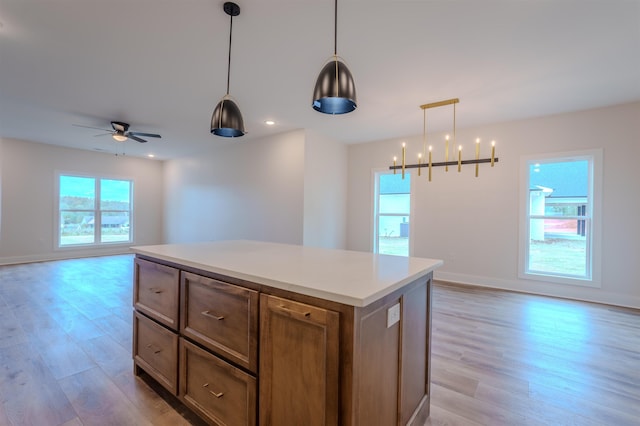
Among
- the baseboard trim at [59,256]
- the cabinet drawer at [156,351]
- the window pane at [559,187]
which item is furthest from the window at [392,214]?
the baseboard trim at [59,256]

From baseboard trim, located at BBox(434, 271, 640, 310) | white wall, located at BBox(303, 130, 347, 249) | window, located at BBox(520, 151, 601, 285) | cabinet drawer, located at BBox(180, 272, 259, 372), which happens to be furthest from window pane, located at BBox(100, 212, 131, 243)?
window, located at BBox(520, 151, 601, 285)

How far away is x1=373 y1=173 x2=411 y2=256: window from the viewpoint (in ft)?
18.5

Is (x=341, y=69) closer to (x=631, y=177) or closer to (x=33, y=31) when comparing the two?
(x=33, y=31)

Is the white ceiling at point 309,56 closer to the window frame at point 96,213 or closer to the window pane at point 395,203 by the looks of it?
the window pane at point 395,203

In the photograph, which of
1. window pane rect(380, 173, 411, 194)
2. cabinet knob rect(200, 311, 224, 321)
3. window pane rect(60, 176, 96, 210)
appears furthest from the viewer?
window pane rect(60, 176, 96, 210)

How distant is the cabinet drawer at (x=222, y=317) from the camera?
4.45 feet

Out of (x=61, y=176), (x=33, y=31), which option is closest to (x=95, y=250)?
(x=61, y=176)

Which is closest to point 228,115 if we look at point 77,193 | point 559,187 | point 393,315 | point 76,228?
point 393,315

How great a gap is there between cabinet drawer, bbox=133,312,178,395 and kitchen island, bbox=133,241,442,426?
0.04 feet

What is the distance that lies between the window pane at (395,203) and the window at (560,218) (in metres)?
1.88

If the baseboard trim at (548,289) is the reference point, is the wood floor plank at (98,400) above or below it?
below

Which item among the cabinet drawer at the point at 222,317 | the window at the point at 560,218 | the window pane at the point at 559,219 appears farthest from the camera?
the window pane at the point at 559,219

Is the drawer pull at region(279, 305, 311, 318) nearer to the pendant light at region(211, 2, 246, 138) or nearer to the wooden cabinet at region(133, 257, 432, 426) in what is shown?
the wooden cabinet at region(133, 257, 432, 426)

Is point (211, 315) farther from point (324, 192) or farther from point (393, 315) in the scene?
point (324, 192)
